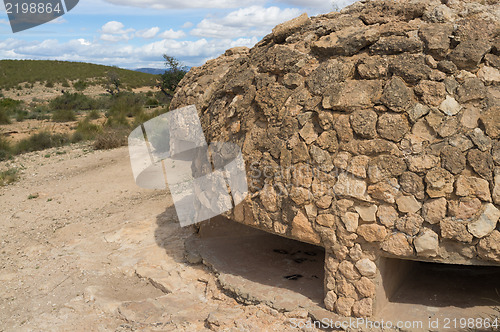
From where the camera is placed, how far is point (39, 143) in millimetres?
13070

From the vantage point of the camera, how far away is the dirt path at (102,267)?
421cm

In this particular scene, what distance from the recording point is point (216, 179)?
4.52 m

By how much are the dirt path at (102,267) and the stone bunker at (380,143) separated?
92 cm

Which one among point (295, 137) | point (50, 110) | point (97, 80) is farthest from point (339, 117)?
point (97, 80)

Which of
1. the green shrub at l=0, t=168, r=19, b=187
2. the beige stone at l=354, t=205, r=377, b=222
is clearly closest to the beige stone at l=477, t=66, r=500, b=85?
the beige stone at l=354, t=205, r=377, b=222

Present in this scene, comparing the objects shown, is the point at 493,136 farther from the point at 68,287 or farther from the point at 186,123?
the point at 186,123

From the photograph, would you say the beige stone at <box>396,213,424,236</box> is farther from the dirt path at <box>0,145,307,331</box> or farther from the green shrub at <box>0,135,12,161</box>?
the green shrub at <box>0,135,12,161</box>

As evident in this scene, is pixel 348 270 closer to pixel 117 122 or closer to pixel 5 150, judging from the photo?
pixel 5 150

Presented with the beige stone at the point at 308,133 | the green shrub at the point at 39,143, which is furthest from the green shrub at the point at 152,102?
the beige stone at the point at 308,133

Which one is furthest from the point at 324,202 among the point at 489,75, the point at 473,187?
the point at 489,75

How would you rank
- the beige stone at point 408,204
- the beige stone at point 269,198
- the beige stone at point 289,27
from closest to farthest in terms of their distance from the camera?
the beige stone at point 408,204
the beige stone at point 269,198
the beige stone at point 289,27

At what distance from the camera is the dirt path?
4.21 meters

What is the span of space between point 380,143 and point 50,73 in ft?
150

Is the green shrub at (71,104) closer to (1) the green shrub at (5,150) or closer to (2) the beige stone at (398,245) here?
(1) the green shrub at (5,150)
